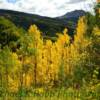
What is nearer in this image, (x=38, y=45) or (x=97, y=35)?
(x=97, y=35)

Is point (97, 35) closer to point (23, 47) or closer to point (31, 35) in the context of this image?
point (23, 47)

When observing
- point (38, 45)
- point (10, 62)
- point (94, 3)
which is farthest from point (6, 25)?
point (94, 3)

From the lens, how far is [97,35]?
12.5 metres

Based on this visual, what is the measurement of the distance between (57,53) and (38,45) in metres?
15.1

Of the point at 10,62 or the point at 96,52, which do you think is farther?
the point at 10,62

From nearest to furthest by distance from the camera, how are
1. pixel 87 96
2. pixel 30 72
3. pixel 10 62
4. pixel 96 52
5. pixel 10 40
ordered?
pixel 87 96, pixel 96 52, pixel 10 62, pixel 30 72, pixel 10 40

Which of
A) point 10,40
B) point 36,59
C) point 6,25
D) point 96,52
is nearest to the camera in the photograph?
point 96,52

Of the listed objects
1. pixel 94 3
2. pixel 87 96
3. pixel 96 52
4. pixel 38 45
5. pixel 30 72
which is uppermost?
pixel 94 3

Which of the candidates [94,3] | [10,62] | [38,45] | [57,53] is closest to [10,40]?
[57,53]

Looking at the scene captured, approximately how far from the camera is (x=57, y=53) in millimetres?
88812

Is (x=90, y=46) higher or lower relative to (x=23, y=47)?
higher

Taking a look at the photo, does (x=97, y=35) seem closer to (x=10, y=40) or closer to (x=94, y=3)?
(x=94, y=3)

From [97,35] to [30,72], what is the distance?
68.1 meters

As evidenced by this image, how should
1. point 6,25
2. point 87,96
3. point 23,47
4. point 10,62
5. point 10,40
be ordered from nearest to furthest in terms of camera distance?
point 87,96 → point 23,47 → point 10,62 → point 10,40 → point 6,25
